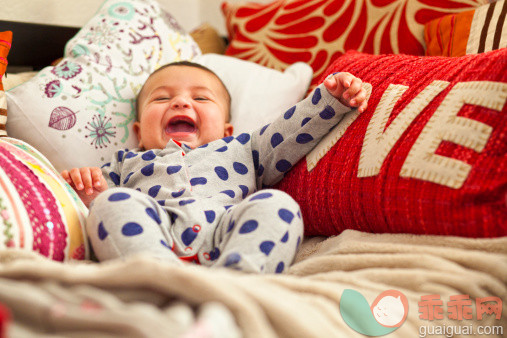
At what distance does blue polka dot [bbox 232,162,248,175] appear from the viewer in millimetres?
999

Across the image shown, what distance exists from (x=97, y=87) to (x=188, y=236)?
22.3 inches

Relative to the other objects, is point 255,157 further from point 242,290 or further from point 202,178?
point 242,290

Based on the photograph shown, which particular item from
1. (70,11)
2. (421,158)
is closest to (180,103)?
(421,158)

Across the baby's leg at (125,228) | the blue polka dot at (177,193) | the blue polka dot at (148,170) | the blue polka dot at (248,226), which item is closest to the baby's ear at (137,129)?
the blue polka dot at (148,170)

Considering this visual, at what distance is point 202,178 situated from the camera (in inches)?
37.6

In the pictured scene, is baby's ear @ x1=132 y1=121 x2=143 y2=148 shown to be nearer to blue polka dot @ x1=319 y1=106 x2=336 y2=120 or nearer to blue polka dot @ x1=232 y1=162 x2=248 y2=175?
blue polka dot @ x1=232 y1=162 x2=248 y2=175

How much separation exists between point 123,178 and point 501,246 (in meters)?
0.77

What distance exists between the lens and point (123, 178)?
1.01m

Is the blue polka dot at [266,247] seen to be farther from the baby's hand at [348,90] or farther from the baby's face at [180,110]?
the baby's face at [180,110]

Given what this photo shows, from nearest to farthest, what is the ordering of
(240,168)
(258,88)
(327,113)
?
(327,113)
(240,168)
(258,88)

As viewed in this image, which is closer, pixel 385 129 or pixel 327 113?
pixel 385 129

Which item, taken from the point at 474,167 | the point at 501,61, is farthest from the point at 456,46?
the point at 474,167

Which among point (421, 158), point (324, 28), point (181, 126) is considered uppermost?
point (324, 28)

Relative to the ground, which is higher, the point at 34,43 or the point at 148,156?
the point at 34,43
